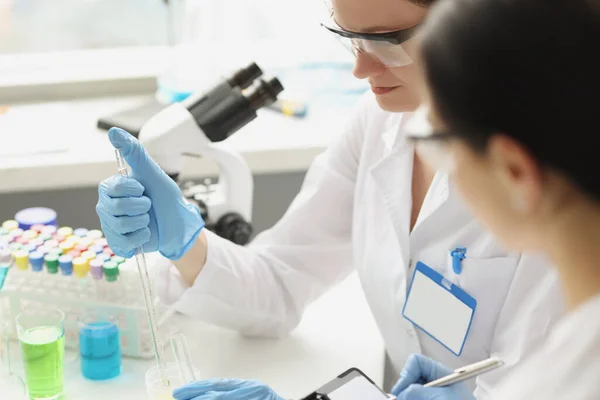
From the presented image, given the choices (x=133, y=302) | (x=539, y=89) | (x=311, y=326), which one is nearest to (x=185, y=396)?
(x=133, y=302)

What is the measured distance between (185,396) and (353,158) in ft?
2.16

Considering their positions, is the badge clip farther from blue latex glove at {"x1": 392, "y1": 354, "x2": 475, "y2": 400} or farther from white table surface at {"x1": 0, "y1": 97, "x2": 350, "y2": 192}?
white table surface at {"x1": 0, "y1": 97, "x2": 350, "y2": 192}

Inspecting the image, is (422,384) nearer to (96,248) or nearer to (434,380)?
(434,380)

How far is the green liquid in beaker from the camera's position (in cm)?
136

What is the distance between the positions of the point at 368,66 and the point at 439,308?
450 millimetres

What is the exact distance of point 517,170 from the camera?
0.76 metres

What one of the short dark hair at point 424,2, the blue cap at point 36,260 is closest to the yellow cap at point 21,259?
the blue cap at point 36,260

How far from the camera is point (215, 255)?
157 cm

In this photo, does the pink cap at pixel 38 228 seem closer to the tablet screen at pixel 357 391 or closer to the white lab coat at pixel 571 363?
the tablet screen at pixel 357 391

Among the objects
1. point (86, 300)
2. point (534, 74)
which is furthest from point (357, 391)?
point (534, 74)

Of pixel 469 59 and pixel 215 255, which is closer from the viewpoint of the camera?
pixel 469 59

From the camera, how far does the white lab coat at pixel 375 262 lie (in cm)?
136

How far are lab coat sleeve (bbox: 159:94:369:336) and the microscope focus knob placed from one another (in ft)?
0.14

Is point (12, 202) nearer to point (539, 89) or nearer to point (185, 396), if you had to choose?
point (185, 396)
